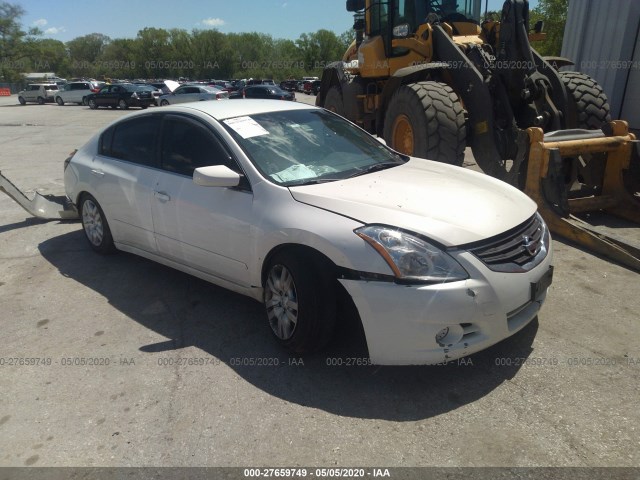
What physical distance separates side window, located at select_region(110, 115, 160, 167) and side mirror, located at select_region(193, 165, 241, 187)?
3.61ft

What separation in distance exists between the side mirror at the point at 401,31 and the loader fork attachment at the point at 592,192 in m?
3.35

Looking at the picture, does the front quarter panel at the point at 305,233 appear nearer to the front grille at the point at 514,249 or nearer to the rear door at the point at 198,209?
the rear door at the point at 198,209

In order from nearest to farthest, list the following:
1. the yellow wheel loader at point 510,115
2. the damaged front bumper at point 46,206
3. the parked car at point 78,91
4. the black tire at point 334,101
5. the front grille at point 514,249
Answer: the front grille at point 514,249
the yellow wheel loader at point 510,115
the damaged front bumper at point 46,206
the black tire at point 334,101
the parked car at point 78,91

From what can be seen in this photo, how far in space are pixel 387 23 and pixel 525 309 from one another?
21.9 ft

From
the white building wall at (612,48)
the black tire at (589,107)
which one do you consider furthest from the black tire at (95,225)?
the white building wall at (612,48)

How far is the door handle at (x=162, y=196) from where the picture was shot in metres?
4.04

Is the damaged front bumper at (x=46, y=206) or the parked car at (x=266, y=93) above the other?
the damaged front bumper at (x=46, y=206)

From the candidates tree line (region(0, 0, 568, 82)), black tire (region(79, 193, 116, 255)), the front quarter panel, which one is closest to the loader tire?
the front quarter panel

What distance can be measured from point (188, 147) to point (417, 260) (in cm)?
224

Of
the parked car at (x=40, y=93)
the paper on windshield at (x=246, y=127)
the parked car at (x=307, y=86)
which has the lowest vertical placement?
the parked car at (x=307, y=86)

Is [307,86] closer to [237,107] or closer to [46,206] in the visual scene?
[46,206]

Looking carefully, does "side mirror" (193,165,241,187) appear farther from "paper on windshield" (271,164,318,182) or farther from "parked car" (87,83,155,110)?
"parked car" (87,83,155,110)

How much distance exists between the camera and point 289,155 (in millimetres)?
3721

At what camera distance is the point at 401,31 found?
791cm
